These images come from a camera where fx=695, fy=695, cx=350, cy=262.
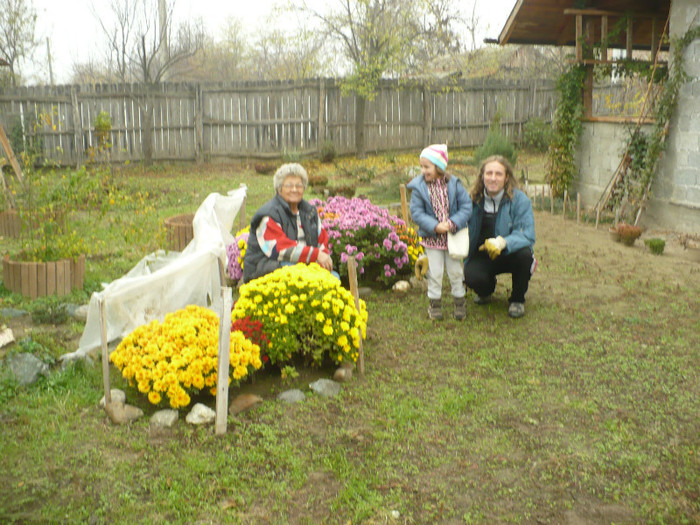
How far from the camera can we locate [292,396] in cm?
435

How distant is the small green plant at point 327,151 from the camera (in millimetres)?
18969

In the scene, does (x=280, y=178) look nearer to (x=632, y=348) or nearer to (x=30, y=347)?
(x=30, y=347)

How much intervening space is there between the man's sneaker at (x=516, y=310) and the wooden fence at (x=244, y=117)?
1206 centimetres

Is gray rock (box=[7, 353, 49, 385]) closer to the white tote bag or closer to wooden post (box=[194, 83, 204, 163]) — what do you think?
the white tote bag

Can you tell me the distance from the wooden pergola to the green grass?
682cm

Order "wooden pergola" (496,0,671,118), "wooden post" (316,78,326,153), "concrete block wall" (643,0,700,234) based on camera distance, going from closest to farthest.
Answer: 1. "concrete block wall" (643,0,700,234)
2. "wooden pergola" (496,0,671,118)
3. "wooden post" (316,78,326,153)

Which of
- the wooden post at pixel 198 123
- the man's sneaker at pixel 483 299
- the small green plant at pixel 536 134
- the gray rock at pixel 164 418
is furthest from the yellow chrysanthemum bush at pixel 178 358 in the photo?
the small green plant at pixel 536 134

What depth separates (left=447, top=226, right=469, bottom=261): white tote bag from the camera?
18.4 feet

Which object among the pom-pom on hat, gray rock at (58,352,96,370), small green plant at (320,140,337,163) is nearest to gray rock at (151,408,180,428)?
gray rock at (58,352,96,370)

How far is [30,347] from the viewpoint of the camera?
4.88 meters

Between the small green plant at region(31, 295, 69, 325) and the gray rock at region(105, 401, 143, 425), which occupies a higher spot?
the small green plant at region(31, 295, 69, 325)

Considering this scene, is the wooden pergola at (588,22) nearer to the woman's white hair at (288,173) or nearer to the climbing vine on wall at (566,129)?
the climbing vine on wall at (566,129)

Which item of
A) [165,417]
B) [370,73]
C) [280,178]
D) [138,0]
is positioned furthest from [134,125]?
[165,417]

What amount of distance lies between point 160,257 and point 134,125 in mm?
12615
